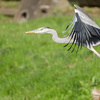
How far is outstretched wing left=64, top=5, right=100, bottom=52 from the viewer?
6.45ft

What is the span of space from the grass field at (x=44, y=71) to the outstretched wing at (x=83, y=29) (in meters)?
1.45

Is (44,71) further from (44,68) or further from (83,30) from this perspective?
(83,30)

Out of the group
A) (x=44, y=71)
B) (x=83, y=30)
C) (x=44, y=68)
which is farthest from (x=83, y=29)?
(x=44, y=68)

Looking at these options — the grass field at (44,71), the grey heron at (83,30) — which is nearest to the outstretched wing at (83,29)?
the grey heron at (83,30)

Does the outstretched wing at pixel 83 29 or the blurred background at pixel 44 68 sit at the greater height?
the outstretched wing at pixel 83 29

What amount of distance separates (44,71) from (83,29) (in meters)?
2.62

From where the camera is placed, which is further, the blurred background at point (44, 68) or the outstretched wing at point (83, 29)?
the blurred background at point (44, 68)

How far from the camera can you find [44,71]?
452 cm

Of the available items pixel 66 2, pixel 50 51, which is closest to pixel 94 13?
pixel 66 2

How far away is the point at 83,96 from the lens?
11.2 feet

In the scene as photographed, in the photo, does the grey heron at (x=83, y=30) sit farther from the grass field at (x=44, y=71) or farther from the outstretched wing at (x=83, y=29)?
the grass field at (x=44, y=71)

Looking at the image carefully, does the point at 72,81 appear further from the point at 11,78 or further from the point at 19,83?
the point at 11,78

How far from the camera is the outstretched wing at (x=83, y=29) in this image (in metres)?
1.96

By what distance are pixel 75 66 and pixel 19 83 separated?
1046 mm
